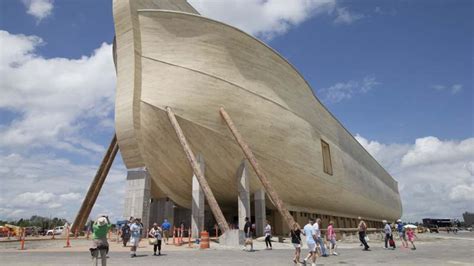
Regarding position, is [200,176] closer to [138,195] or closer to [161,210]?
[138,195]

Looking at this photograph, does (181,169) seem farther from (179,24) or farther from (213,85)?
(179,24)

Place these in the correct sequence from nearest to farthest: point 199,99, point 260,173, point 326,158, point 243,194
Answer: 1. point 260,173
2. point 199,99
3. point 243,194
4. point 326,158

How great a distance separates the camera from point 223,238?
15180 mm

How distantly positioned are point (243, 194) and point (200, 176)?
425 cm

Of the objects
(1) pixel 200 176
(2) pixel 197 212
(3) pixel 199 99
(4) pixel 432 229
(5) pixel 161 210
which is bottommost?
(4) pixel 432 229

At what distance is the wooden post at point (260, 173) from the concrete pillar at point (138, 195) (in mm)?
5744

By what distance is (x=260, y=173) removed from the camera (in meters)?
18.3

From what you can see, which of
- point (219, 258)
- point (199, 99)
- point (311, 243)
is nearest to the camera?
point (311, 243)

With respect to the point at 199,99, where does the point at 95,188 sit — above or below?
below

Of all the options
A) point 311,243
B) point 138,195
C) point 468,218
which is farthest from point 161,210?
point 468,218

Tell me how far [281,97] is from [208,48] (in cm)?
650

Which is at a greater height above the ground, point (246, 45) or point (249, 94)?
point (246, 45)

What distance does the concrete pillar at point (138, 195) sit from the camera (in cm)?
1964

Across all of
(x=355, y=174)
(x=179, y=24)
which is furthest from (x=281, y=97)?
(x=355, y=174)
